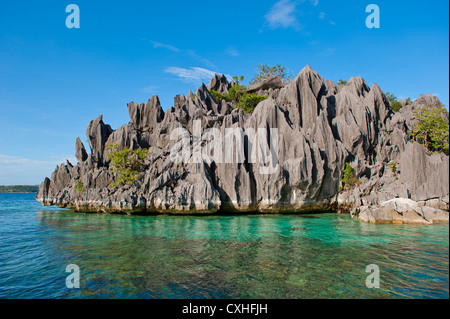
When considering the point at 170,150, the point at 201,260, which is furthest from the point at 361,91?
the point at 201,260

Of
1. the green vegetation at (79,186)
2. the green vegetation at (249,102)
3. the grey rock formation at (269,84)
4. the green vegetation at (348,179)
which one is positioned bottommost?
the green vegetation at (79,186)

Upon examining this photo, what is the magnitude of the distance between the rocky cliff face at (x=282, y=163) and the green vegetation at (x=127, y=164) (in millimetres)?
1115

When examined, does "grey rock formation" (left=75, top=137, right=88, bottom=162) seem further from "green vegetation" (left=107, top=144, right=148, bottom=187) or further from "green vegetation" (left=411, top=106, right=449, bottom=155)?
"green vegetation" (left=411, top=106, right=449, bottom=155)

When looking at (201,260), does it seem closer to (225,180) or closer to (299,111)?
(225,180)

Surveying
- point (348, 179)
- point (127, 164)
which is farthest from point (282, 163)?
point (127, 164)

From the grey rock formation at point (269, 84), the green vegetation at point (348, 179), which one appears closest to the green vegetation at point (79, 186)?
the grey rock formation at point (269, 84)

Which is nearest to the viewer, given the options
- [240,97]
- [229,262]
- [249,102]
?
[229,262]

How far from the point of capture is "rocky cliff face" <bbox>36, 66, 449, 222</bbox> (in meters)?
31.5

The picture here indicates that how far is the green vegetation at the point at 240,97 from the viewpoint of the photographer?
4781cm

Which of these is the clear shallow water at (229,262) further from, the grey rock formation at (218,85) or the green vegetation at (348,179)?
the grey rock formation at (218,85)

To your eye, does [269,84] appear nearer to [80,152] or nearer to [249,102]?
[249,102]

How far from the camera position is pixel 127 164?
38781 millimetres

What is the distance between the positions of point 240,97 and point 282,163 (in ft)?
84.6

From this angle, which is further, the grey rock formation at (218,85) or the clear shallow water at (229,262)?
the grey rock formation at (218,85)
